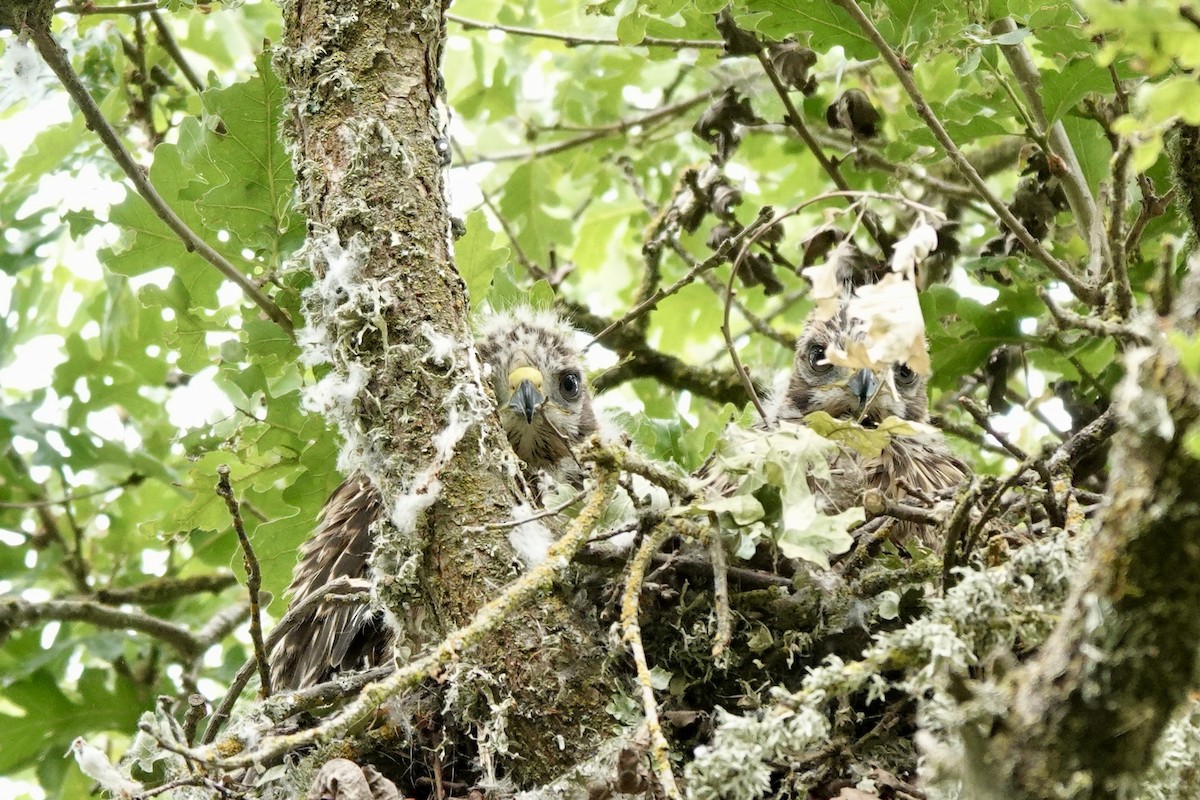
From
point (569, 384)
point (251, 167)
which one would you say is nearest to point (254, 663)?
point (251, 167)

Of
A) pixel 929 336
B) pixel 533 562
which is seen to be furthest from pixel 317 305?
pixel 929 336

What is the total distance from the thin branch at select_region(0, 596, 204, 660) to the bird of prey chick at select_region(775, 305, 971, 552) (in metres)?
2.48

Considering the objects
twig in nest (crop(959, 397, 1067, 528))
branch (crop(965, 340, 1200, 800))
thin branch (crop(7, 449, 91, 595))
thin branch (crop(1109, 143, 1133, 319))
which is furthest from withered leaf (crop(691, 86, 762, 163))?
thin branch (crop(7, 449, 91, 595))

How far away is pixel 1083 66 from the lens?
290 cm

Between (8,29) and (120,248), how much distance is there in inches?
29.2

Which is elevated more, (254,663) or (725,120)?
(725,120)

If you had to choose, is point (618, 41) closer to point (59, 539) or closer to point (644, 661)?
point (644, 661)

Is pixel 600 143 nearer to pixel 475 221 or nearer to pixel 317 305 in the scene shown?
pixel 475 221

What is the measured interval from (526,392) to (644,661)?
234 cm

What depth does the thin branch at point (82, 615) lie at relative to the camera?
4512mm

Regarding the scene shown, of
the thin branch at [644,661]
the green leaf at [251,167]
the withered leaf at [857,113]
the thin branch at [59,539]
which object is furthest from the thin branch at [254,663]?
the thin branch at [59,539]

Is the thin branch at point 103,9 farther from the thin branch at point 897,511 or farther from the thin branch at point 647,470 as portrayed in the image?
the thin branch at point 897,511

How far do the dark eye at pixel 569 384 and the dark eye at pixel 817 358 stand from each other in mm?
875

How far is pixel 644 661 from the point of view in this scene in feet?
6.30
